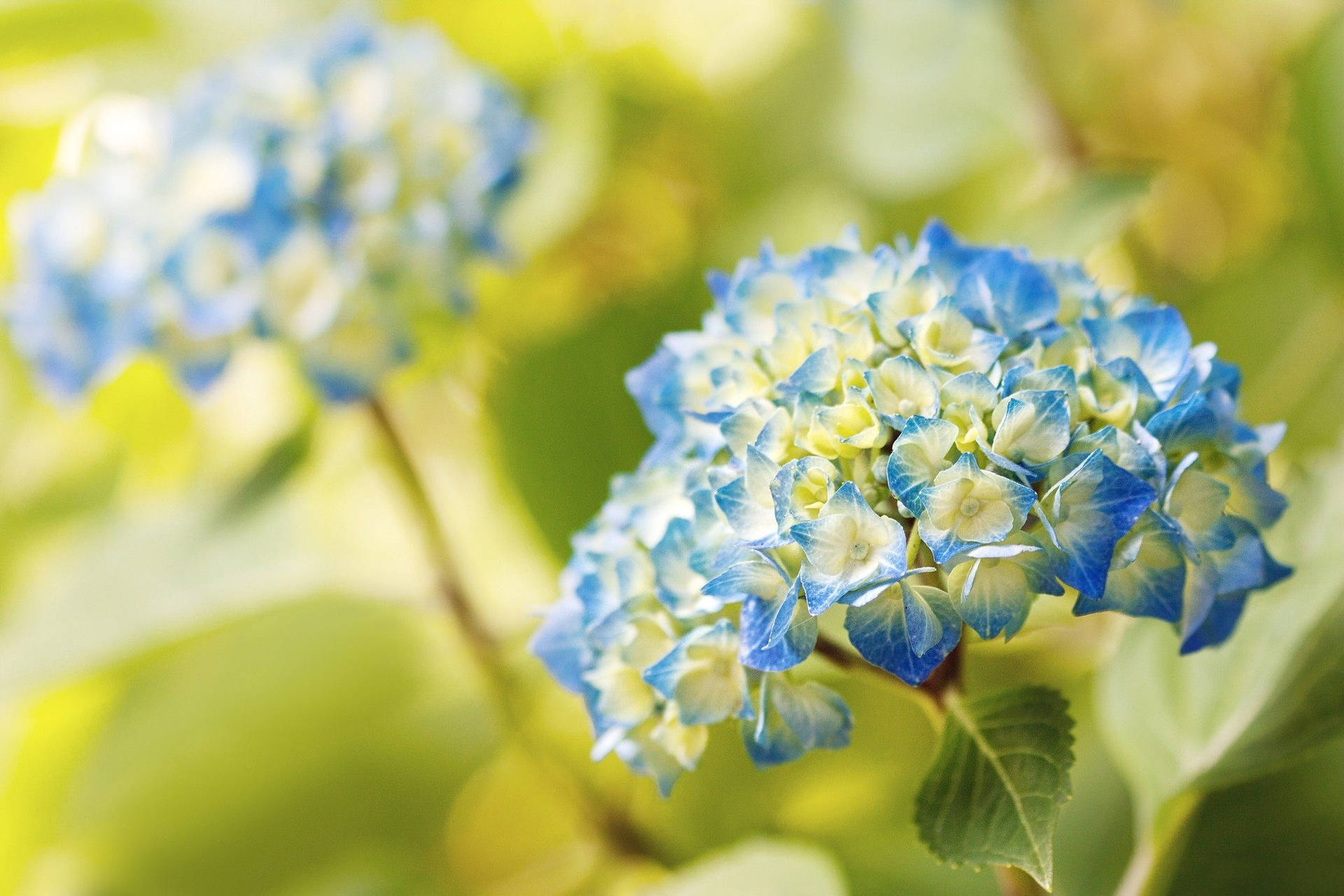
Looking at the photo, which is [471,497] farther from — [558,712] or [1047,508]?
[1047,508]

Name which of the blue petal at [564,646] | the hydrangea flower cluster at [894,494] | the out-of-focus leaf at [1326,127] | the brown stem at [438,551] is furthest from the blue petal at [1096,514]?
the out-of-focus leaf at [1326,127]

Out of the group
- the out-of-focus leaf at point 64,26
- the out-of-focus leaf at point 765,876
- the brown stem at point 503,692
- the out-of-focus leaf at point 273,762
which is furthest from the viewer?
the out-of-focus leaf at point 64,26

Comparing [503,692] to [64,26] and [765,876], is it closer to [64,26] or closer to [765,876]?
[765,876]

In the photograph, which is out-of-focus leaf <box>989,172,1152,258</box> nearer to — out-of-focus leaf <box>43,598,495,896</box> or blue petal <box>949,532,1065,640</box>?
blue petal <box>949,532,1065,640</box>

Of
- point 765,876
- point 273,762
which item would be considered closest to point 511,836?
point 273,762

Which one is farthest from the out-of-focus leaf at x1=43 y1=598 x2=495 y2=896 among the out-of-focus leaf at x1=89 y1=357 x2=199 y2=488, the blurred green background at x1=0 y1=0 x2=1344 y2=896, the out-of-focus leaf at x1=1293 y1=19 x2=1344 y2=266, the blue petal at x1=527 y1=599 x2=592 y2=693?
the out-of-focus leaf at x1=1293 y1=19 x2=1344 y2=266

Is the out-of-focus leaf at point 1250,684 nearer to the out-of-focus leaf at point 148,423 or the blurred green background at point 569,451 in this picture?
the blurred green background at point 569,451
